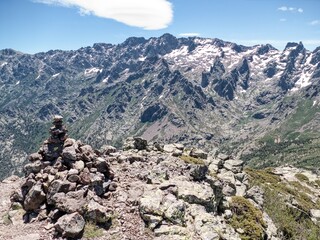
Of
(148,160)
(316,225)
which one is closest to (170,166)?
(148,160)

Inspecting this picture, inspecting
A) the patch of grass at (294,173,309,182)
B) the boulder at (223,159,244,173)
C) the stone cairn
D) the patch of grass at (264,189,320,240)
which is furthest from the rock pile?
the patch of grass at (294,173,309,182)

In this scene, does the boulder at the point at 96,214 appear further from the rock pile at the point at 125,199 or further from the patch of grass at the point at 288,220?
the patch of grass at the point at 288,220

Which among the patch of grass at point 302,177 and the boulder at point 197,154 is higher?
the boulder at point 197,154

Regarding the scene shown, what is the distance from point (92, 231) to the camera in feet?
99.3

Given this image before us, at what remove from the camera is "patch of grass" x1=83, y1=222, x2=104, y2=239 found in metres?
29.9

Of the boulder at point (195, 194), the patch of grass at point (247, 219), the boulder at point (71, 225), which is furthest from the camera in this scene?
the patch of grass at point (247, 219)

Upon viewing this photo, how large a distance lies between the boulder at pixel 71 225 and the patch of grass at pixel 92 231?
57 cm

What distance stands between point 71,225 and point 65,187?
4454 mm

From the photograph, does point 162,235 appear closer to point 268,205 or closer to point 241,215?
point 241,215

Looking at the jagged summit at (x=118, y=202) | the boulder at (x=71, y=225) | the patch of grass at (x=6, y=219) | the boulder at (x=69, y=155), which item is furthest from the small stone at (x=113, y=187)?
the patch of grass at (x=6, y=219)

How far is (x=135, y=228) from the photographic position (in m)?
31.2

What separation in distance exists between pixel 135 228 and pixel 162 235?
2.42 meters

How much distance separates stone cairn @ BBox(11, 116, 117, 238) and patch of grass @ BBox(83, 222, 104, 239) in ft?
1.53

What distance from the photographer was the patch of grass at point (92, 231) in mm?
29888
